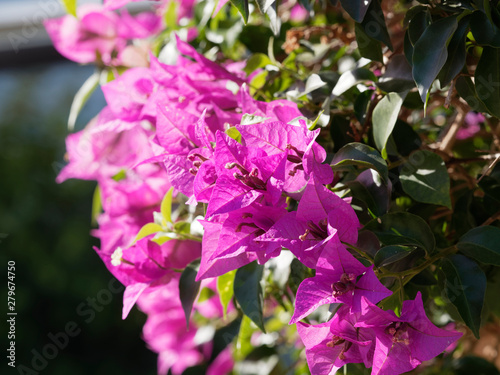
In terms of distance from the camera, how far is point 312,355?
1.43 ft

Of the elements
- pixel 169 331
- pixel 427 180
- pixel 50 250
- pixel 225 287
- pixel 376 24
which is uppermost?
pixel 376 24

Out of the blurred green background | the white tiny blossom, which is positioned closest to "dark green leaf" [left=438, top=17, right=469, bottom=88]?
the white tiny blossom

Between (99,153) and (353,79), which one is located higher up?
(353,79)

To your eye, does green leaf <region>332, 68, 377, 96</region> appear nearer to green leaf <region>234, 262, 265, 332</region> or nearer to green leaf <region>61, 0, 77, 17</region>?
green leaf <region>234, 262, 265, 332</region>

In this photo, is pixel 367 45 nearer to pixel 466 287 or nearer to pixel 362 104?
pixel 362 104

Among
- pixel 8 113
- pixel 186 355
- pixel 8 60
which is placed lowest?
pixel 8 113

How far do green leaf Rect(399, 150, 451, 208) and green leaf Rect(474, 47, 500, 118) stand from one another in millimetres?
59

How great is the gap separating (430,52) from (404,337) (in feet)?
0.73

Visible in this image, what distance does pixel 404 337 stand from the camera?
1.34 feet

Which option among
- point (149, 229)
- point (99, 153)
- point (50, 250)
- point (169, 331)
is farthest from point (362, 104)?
point (50, 250)

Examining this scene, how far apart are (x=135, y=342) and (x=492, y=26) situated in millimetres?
2724

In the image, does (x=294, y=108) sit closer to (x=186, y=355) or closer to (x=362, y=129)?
(x=362, y=129)

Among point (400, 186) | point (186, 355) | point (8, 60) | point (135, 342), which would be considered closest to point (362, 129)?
point (400, 186)

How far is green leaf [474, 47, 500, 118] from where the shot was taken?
482 millimetres
